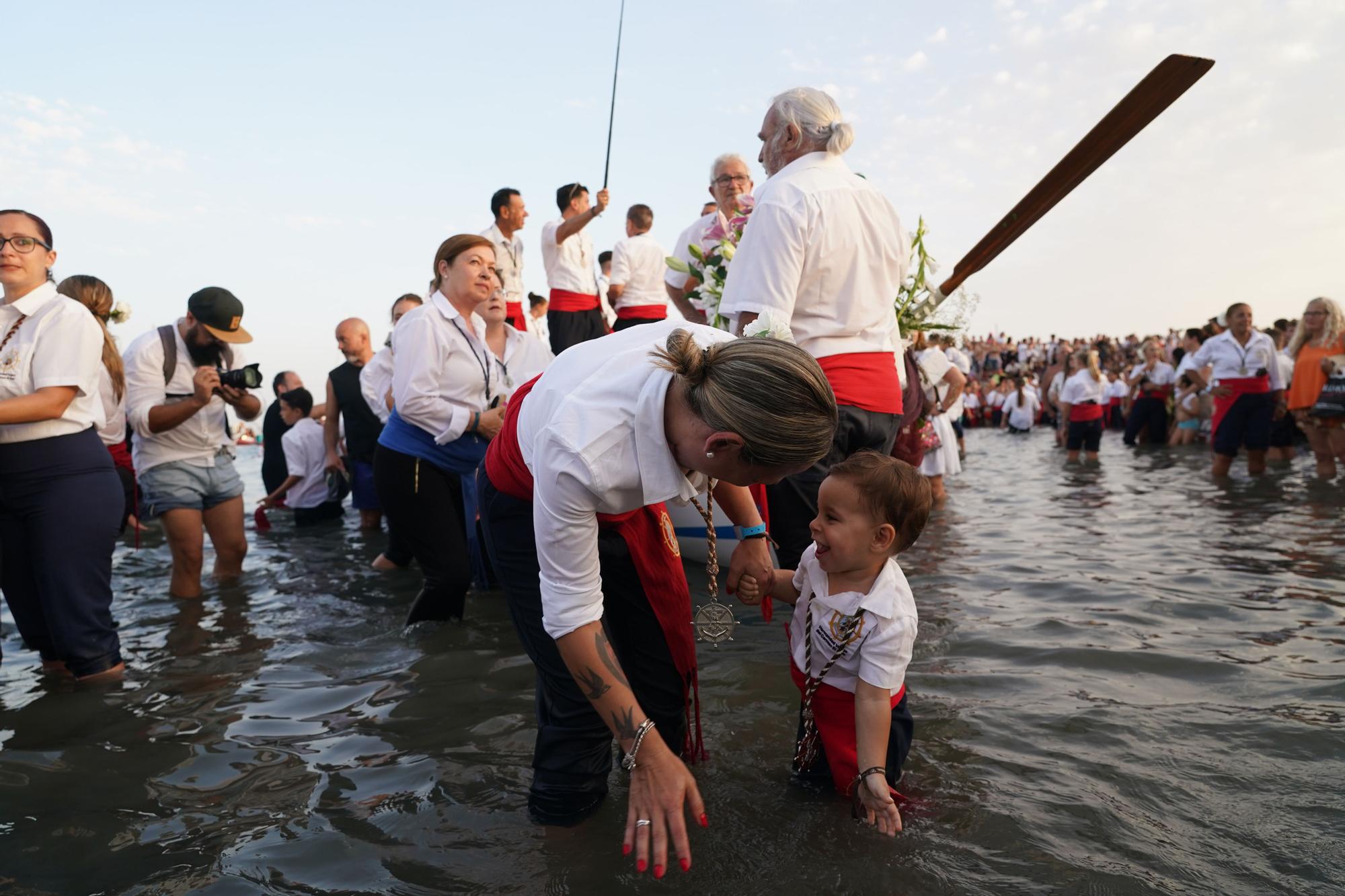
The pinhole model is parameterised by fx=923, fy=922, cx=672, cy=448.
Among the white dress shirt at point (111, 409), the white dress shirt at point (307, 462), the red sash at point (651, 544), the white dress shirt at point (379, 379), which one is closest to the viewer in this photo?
the red sash at point (651, 544)

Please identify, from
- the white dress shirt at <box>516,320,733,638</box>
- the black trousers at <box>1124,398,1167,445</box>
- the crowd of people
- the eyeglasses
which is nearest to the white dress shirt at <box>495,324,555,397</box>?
the crowd of people

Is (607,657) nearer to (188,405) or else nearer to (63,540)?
(63,540)

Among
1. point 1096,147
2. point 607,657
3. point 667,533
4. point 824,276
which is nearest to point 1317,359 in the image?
point 1096,147

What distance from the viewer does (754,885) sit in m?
2.47

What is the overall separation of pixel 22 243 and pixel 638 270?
17.1ft

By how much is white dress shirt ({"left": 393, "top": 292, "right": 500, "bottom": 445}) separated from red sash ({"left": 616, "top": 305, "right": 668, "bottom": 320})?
3.73m

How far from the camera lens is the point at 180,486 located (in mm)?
5785

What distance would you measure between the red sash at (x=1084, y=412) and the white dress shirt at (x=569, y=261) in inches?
353

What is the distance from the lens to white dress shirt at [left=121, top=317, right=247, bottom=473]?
5684 millimetres

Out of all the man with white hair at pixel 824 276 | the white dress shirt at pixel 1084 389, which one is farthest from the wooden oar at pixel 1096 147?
the white dress shirt at pixel 1084 389

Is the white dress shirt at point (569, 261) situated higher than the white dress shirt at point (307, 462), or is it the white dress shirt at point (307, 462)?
the white dress shirt at point (569, 261)

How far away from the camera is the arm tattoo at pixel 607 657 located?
2.21m

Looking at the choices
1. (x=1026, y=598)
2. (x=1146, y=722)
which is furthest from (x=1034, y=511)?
(x=1146, y=722)

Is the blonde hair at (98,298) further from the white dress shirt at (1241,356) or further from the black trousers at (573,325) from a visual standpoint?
the white dress shirt at (1241,356)
